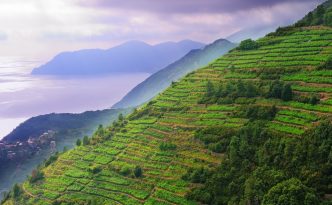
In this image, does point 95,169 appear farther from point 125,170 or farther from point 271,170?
point 271,170

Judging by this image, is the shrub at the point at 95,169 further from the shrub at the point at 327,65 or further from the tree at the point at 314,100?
the shrub at the point at 327,65

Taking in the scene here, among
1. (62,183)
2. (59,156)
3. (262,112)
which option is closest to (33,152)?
(59,156)

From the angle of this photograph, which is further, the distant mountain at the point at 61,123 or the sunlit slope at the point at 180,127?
the distant mountain at the point at 61,123

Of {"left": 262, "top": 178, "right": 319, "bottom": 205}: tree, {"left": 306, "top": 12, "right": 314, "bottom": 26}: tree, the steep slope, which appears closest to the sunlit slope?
{"left": 306, "top": 12, "right": 314, "bottom": 26}: tree

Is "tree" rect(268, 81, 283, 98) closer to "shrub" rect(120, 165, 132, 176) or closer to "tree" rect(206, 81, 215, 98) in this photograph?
"tree" rect(206, 81, 215, 98)

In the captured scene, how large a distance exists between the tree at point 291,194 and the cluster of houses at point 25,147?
89172 millimetres

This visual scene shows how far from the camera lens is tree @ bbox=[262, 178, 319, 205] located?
3081 cm

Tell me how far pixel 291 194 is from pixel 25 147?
98.9 m

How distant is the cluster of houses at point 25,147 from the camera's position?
109 m

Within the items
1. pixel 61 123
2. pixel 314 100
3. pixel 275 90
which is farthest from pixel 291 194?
pixel 61 123

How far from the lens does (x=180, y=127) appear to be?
5678 centimetres

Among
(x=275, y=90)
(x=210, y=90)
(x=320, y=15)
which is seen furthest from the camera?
(x=320, y=15)

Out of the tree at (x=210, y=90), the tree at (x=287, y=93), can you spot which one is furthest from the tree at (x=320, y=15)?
the tree at (x=287, y=93)

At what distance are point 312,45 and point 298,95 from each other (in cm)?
1619
